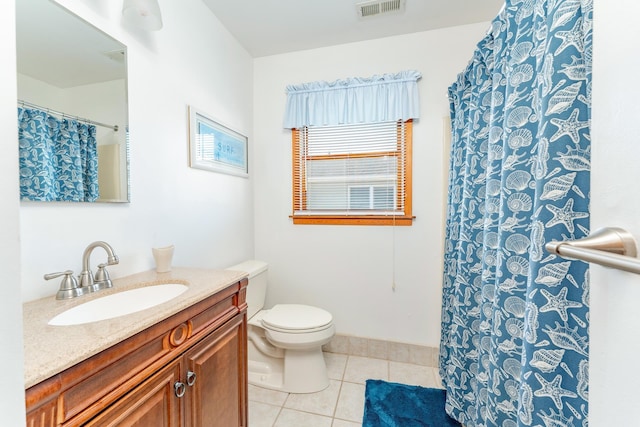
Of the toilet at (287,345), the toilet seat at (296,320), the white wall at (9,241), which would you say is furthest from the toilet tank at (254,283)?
the white wall at (9,241)

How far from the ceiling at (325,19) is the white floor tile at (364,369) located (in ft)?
8.21

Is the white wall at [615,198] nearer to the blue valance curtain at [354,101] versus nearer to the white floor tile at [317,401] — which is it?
the white floor tile at [317,401]

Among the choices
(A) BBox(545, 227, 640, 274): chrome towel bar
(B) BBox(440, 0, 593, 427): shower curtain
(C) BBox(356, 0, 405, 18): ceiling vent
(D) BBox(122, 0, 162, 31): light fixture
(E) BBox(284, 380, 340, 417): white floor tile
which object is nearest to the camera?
(A) BBox(545, 227, 640, 274): chrome towel bar

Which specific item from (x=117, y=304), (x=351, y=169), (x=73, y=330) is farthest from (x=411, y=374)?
(x=73, y=330)

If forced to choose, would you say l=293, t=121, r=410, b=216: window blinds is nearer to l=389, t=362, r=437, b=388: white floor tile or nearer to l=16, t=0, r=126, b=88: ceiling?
l=389, t=362, r=437, b=388: white floor tile

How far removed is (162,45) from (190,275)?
1.21 metres

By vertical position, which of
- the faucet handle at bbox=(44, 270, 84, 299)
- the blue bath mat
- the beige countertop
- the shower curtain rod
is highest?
the shower curtain rod

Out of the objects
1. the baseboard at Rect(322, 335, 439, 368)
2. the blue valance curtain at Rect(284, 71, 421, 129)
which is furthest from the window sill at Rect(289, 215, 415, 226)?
the baseboard at Rect(322, 335, 439, 368)

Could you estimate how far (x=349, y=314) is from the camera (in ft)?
7.53

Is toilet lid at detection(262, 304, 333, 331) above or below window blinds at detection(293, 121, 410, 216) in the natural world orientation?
below

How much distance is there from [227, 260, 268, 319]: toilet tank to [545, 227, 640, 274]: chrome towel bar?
179cm

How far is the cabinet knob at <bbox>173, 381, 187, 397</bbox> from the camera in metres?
0.93

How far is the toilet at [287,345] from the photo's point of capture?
176 centimetres

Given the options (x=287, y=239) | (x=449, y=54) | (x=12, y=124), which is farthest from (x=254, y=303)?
(x=449, y=54)
